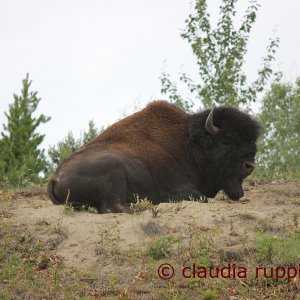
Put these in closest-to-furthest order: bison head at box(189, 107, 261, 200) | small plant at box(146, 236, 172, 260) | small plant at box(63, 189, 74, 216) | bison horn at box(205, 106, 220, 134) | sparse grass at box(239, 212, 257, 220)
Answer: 1. small plant at box(146, 236, 172, 260)
2. sparse grass at box(239, 212, 257, 220)
3. small plant at box(63, 189, 74, 216)
4. bison horn at box(205, 106, 220, 134)
5. bison head at box(189, 107, 261, 200)

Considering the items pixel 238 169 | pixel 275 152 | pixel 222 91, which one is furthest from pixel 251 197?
pixel 275 152

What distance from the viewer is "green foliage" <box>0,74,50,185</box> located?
753 inches

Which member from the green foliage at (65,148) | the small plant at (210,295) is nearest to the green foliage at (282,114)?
the green foliage at (65,148)

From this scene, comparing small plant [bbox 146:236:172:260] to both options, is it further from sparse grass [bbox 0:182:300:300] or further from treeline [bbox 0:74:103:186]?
treeline [bbox 0:74:103:186]

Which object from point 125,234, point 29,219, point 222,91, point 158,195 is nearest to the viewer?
point 125,234

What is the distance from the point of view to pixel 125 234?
8414 mm

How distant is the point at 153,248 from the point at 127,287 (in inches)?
29.1

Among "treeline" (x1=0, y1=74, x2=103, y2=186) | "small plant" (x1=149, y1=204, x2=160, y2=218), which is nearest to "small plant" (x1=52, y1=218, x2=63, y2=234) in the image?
"small plant" (x1=149, y1=204, x2=160, y2=218)

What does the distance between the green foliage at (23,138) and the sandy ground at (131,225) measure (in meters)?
9.23

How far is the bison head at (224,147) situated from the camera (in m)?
11.6

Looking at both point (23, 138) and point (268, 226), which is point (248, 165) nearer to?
point (268, 226)

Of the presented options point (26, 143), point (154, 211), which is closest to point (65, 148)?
point (26, 143)

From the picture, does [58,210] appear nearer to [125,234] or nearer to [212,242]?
[125,234]

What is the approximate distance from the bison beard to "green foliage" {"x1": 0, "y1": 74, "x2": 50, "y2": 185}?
25.3ft
